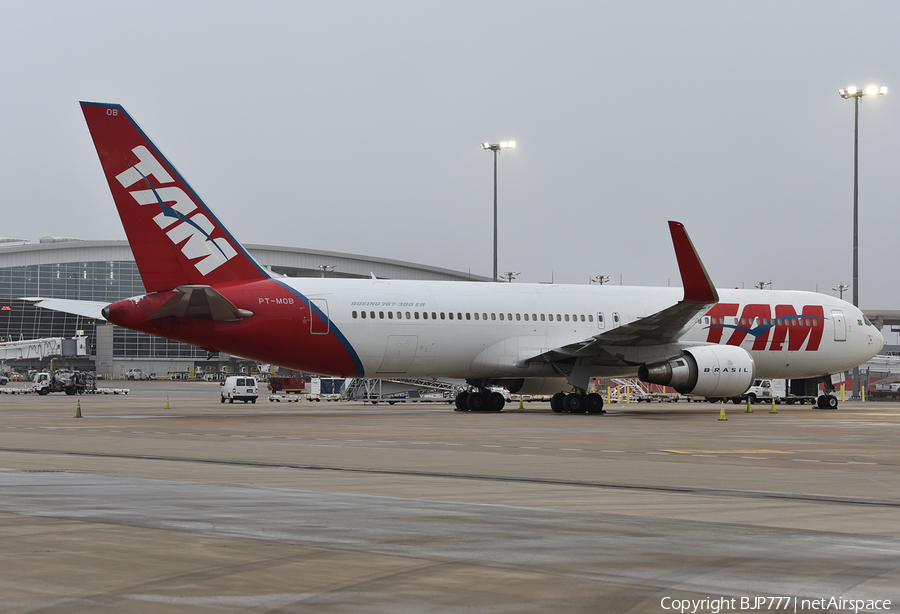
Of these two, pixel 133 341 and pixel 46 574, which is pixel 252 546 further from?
pixel 133 341

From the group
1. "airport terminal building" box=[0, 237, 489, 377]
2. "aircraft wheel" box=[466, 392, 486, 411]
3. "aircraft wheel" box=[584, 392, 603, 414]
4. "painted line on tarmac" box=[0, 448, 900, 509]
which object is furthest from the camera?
"airport terminal building" box=[0, 237, 489, 377]

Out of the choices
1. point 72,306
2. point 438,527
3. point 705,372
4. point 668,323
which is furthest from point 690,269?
point 72,306

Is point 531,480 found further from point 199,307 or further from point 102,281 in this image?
point 102,281

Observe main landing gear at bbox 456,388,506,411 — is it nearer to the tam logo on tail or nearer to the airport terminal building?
the tam logo on tail

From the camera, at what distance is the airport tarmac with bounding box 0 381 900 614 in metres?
5.06

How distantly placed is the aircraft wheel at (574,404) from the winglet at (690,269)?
5459mm

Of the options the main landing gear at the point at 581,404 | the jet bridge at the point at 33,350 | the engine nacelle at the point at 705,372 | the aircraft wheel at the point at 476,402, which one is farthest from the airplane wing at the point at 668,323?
the jet bridge at the point at 33,350

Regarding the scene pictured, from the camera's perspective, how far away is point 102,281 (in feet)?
370

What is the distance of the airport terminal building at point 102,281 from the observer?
4375 inches

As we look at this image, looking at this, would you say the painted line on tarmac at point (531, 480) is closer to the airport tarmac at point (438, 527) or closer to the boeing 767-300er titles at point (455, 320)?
the airport tarmac at point (438, 527)

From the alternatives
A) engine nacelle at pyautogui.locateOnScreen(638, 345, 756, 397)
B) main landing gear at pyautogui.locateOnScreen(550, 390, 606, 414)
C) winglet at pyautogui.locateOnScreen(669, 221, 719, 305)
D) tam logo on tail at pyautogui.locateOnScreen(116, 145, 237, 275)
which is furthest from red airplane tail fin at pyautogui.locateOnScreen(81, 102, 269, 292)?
engine nacelle at pyautogui.locateOnScreen(638, 345, 756, 397)

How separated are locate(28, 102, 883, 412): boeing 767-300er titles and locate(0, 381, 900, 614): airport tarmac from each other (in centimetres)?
1066

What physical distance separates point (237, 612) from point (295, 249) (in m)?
112

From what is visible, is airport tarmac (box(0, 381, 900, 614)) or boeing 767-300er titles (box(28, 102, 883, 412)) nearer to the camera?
airport tarmac (box(0, 381, 900, 614))
